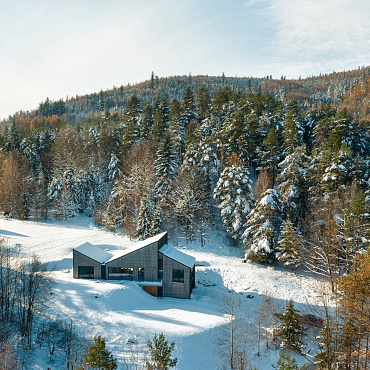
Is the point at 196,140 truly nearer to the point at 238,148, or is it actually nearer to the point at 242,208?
the point at 238,148

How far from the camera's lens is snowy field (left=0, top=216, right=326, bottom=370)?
21188 millimetres

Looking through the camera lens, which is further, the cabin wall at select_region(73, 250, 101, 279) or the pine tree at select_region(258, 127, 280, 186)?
the pine tree at select_region(258, 127, 280, 186)

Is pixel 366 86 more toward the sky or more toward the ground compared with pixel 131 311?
more toward the sky

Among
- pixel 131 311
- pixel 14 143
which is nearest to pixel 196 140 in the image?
pixel 131 311

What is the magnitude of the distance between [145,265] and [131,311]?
578 cm

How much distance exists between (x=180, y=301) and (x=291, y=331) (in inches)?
456

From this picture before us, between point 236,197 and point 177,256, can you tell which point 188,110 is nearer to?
point 236,197

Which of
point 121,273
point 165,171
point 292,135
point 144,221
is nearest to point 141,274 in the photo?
point 121,273

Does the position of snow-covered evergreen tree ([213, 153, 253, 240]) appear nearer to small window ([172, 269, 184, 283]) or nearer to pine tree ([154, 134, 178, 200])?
pine tree ([154, 134, 178, 200])

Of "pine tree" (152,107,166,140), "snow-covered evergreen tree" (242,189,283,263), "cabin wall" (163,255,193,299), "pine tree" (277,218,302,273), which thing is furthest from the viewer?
"pine tree" (152,107,166,140)

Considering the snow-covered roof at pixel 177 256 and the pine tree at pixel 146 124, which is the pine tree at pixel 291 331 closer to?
the snow-covered roof at pixel 177 256

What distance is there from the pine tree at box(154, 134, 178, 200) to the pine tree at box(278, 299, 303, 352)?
2673 cm

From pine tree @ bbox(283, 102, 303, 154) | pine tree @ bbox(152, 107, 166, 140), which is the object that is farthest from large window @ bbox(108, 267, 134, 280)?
pine tree @ bbox(152, 107, 166, 140)

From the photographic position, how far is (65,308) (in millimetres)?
24688
